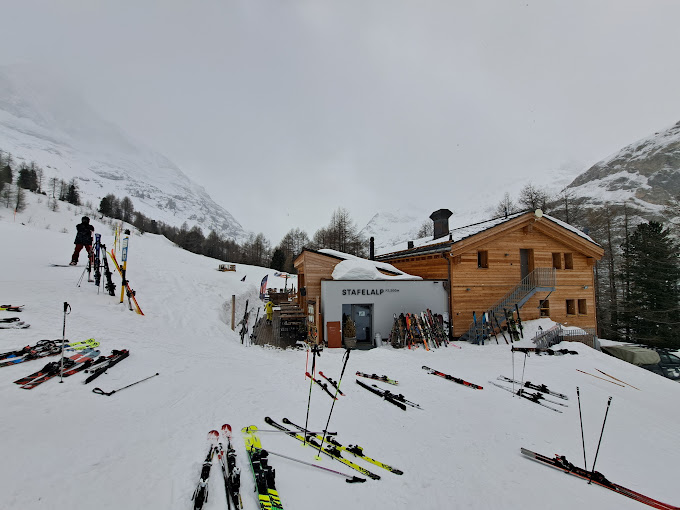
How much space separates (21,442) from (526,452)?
7293 mm

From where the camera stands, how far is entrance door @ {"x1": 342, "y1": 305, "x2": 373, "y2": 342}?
15641 mm

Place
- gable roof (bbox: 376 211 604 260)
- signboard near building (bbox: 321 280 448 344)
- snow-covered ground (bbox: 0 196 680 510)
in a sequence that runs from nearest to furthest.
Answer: snow-covered ground (bbox: 0 196 680 510) < signboard near building (bbox: 321 280 448 344) < gable roof (bbox: 376 211 604 260)

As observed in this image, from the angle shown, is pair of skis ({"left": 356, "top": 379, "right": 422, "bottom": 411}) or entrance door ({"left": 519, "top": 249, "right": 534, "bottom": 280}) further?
entrance door ({"left": 519, "top": 249, "right": 534, "bottom": 280})

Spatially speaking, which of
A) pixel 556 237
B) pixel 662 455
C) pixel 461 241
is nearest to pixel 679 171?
pixel 556 237

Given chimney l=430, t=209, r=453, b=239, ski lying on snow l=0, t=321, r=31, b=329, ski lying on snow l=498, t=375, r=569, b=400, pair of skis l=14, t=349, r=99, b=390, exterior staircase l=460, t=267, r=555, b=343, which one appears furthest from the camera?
chimney l=430, t=209, r=453, b=239

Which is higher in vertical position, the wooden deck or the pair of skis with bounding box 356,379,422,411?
the pair of skis with bounding box 356,379,422,411

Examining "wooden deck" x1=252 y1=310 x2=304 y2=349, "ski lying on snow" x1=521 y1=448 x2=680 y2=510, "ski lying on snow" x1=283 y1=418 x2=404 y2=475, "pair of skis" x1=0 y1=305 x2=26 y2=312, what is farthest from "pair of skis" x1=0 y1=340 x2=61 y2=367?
"ski lying on snow" x1=521 y1=448 x2=680 y2=510

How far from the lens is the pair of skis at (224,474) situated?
310 centimetres

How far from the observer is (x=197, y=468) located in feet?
11.9

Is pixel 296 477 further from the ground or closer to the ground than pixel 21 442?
closer to the ground

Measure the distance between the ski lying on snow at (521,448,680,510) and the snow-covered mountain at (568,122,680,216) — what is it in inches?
3816

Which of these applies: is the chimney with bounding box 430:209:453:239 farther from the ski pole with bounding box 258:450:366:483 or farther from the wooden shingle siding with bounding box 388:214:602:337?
the ski pole with bounding box 258:450:366:483

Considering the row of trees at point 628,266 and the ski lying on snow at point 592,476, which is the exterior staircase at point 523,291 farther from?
the ski lying on snow at point 592,476

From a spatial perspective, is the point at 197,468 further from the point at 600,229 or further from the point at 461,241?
the point at 600,229
